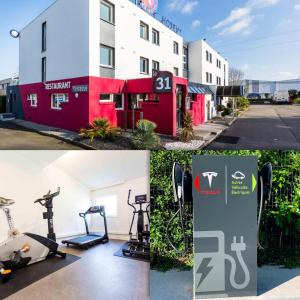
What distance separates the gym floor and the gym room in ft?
0.04

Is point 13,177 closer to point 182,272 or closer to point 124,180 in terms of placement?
point 124,180

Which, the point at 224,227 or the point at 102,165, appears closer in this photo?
the point at 224,227

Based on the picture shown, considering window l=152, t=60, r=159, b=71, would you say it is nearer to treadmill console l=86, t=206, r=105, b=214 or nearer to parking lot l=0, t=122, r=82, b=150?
parking lot l=0, t=122, r=82, b=150

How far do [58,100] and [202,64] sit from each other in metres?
1.78

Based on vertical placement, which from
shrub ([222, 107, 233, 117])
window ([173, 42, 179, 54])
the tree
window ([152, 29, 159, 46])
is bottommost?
shrub ([222, 107, 233, 117])

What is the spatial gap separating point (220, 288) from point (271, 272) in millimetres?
927

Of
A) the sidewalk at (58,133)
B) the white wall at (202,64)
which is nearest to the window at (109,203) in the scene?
the sidewalk at (58,133)

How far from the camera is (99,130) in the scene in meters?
4.33

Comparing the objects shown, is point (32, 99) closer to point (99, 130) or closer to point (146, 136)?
point (99, 130)

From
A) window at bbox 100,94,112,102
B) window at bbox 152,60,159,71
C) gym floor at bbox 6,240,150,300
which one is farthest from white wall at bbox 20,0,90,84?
gym floor at bbox 6,240,150,300

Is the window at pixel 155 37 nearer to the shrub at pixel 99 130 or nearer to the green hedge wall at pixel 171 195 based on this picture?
the shrub at pixel 99 130

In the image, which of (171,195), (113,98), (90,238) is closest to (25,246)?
(90,238)

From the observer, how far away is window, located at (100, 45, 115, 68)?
4066 millimetres

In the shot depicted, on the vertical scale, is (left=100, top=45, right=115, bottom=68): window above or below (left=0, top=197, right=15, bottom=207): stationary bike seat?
above
